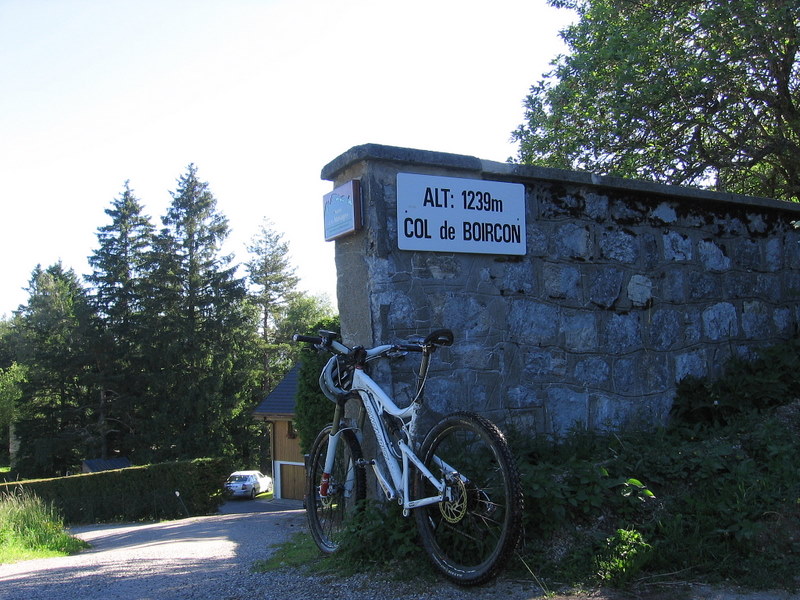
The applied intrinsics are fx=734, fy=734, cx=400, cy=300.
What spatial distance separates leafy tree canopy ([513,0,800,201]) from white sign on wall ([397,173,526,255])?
7604 mm

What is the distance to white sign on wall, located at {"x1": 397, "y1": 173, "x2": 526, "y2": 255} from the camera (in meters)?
4.43

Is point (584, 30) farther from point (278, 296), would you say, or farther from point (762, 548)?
point (278, 296)

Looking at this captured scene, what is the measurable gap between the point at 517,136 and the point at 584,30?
222cm

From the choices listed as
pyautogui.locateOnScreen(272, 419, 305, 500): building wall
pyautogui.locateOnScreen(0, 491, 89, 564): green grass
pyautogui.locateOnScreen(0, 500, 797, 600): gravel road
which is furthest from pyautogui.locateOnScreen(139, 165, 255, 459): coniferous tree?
pyautogui.locateOnScreen(0, 500, 797, 600): gravel road

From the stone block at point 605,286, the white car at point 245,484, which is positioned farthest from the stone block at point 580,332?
the white car at point 245,484

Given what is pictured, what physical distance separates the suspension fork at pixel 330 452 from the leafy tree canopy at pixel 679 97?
358 inches

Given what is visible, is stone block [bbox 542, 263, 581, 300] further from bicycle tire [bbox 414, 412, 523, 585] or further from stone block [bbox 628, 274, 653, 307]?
bicycle tire [bbox 414, 412, 523, 585]

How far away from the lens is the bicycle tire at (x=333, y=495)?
13.2 ft

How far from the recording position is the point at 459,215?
15.1 feet

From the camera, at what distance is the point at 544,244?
4.96 m

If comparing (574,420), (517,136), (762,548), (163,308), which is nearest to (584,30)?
(517,136)

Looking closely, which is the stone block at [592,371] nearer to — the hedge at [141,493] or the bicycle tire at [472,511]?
the bicycle tire at [472,511]

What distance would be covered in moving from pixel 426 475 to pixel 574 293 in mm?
2235

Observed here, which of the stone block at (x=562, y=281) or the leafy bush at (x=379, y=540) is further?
the stone block at (x=562, y=281)
